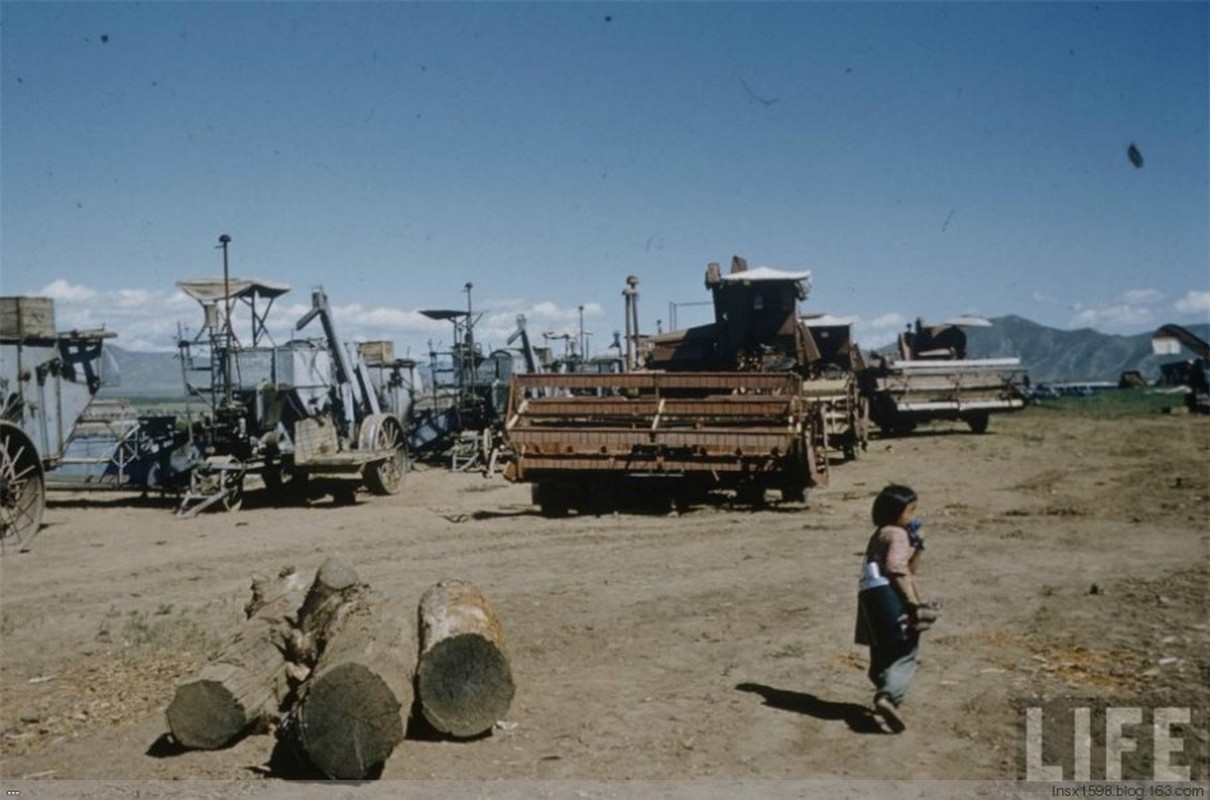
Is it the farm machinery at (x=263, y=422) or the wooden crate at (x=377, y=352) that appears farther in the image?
the wooden crate at (x=377, y=352)

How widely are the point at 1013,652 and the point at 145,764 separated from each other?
5729 mm

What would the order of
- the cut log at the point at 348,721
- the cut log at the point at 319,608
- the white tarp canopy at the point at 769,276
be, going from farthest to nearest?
the white tarp canopy at the point at 769,276
the cut log at the point at 319,608
the cut log at the point at 348,721

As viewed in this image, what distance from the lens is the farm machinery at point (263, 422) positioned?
1594 centimetres

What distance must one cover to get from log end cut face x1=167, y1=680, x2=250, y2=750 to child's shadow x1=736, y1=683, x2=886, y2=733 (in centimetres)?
318

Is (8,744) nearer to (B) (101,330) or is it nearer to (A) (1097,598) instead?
(A) (1097,598)

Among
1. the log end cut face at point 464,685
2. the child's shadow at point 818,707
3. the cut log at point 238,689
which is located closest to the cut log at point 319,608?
the cut log at point 238,689

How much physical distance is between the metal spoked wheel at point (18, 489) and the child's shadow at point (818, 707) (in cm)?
1081

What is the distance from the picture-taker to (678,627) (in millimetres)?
7406

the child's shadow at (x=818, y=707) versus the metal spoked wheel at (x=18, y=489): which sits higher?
the metal spoked wheel at (x=18, y=489)

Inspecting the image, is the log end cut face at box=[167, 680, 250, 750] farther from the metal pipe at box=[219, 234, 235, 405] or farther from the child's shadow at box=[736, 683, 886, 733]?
the metal pipe at box=[219, 234, 235, 405]

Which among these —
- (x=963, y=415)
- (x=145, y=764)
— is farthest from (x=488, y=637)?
(x=963, y=415)

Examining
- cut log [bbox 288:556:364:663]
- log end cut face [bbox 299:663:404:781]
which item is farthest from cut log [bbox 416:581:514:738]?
cut log [bbox 288:556:364:663]

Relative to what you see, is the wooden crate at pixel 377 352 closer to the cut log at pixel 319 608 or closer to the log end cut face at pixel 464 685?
the cut log at pixel 319 608

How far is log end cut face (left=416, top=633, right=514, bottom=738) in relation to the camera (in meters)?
5.21
